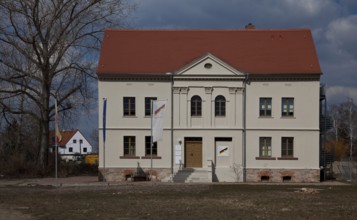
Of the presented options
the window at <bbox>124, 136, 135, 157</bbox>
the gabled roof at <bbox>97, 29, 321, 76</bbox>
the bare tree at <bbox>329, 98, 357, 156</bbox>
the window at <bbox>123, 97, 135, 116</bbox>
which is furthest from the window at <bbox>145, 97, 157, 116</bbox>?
the bare tree at <bbox>329, 98, 357, 156</bbox>

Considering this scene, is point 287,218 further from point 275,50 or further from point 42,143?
point 42,143

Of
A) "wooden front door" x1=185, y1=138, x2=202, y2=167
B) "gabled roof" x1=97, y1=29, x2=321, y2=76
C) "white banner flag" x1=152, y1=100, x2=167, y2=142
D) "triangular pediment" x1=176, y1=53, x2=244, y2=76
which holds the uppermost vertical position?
"gabled roof" x1=97, y1=29, x2=321, y2=76

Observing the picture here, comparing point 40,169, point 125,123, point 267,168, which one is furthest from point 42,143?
point 267,168

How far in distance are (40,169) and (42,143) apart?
2389mm

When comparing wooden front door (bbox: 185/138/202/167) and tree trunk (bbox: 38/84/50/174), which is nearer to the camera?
wooden front door (bbox: 185/138/202/167)

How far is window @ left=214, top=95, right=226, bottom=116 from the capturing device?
4512 cm

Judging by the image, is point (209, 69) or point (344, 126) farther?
point (344, 126)

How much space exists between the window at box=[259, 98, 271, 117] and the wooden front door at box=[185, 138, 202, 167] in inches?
202

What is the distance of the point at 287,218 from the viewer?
17.7 metres

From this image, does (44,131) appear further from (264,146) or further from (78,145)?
(78,145)

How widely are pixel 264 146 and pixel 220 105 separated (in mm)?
4526

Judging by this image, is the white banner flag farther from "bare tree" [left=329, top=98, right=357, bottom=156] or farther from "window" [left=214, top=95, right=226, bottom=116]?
"bare tree" [left=329, top=98, right=357, bottom=156]

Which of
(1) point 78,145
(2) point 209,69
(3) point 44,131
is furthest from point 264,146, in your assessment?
(1) point 78,145

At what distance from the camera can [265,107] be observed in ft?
149
